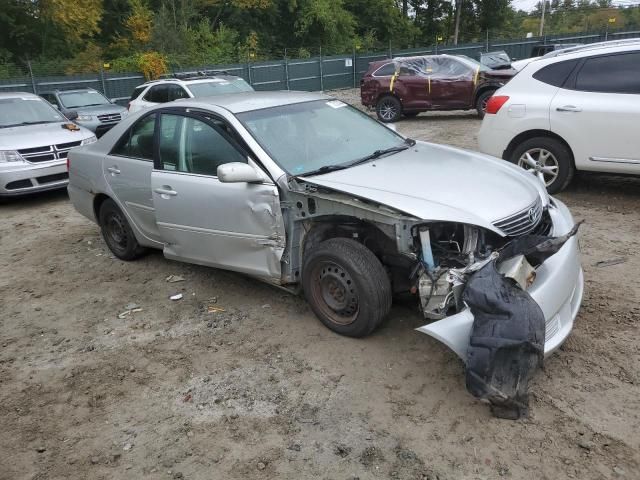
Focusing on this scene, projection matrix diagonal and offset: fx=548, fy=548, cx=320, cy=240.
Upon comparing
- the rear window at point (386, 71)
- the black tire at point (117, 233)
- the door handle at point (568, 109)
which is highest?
the rear window at point (386, 71)

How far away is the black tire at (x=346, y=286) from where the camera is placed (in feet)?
11.4

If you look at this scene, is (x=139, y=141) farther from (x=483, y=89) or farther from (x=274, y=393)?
(x=483, y=89)

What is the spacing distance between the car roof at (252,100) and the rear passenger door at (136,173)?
1.62 feet

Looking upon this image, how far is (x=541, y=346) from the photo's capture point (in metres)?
2.78

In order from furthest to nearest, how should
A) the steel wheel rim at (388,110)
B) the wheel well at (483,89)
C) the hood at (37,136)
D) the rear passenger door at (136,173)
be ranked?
the steel wheel rim at (388,110) → the wheel well at (483,89) → the hood at (37,136) → the rear passenger door at (136,173)

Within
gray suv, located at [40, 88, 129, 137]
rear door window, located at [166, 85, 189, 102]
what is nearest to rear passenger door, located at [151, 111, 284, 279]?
rear door window, located at [166, 85, 189, 102]

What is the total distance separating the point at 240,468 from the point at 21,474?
115 centimetres

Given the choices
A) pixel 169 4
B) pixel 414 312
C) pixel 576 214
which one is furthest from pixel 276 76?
pixel 414 312

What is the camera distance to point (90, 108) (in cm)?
1354

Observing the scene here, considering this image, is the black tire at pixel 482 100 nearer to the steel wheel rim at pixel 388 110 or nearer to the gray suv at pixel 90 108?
the steel wheel rim at pixel 388 110

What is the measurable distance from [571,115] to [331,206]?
379 cm

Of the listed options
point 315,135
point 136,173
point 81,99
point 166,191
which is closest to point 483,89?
point 81,99

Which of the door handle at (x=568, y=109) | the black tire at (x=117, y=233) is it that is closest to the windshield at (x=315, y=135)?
the black tire at (x=117, y=233)

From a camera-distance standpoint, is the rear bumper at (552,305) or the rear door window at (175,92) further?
the rear door window at (175,92)
